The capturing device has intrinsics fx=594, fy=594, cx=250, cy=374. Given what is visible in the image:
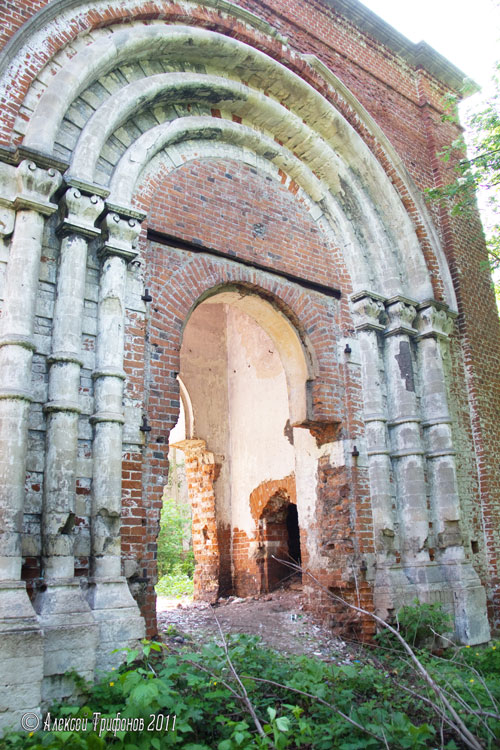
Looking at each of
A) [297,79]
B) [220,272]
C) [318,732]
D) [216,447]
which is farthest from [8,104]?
[216,447]

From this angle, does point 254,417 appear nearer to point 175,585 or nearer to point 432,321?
point 432,321

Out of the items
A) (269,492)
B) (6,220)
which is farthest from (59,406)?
(269,492)

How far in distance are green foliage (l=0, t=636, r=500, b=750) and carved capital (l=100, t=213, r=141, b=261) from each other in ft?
11.1

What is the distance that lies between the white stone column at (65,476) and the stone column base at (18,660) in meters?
0.22

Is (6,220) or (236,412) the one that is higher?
(6,220)

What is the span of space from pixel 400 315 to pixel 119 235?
4.04 metres

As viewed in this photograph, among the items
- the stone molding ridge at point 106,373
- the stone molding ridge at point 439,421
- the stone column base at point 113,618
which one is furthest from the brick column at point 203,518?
the stone molding ridge at point 106,373

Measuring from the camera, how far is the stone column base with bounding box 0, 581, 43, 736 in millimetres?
3732

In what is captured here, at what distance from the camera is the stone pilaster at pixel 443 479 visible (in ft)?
22.9

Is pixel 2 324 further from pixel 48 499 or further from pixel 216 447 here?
pixel 216 447

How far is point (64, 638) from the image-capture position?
13.7 feet

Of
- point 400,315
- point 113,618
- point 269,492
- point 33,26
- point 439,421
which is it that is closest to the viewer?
point 113,618

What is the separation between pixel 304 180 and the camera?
813 cm

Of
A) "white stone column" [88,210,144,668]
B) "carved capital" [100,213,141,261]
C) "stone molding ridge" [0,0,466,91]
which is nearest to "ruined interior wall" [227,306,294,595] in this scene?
"carved capital" [100,213,141,261]
